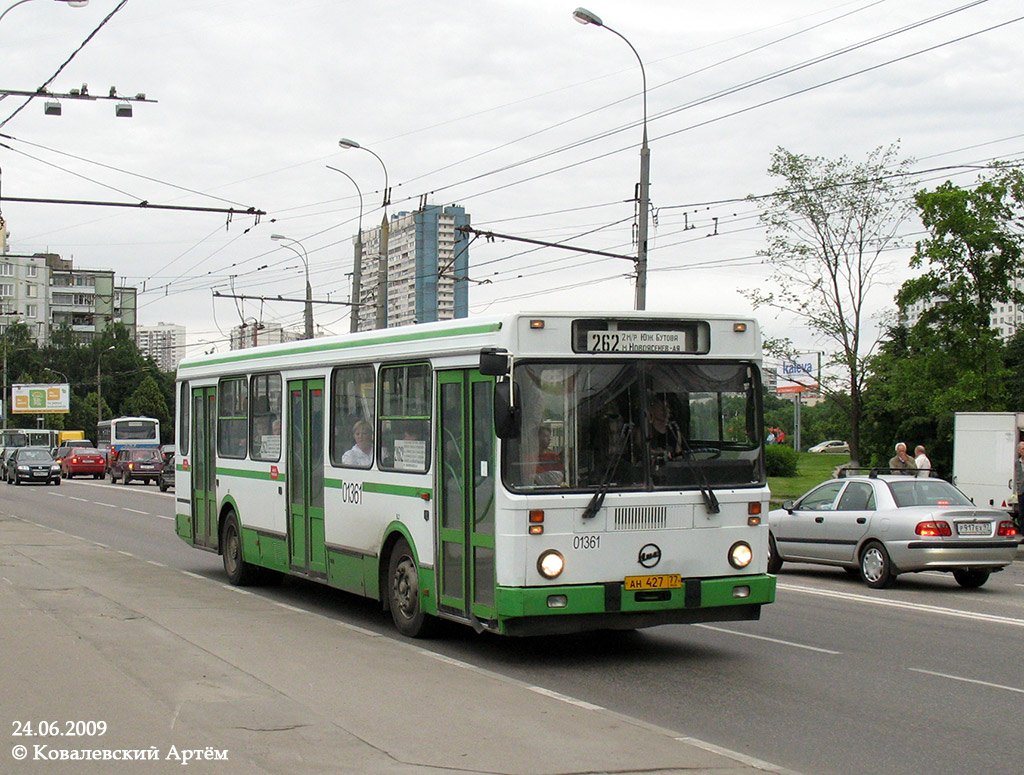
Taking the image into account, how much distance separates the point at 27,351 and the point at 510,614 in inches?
4710

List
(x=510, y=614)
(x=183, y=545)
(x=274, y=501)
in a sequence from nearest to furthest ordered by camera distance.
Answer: (x=510, y=614), (x=274, y=501), (x=183, y=545)

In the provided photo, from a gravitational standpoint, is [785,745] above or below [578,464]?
below

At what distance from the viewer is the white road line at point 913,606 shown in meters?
12.5

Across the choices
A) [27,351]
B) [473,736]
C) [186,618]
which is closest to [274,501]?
[186,618]

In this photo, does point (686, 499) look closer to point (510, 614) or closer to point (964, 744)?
point (510, 614)

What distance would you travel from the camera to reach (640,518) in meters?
9.63

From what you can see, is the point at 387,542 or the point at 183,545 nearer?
the point at 387,542

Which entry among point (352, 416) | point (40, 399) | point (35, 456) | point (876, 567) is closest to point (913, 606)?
point (876, 567)

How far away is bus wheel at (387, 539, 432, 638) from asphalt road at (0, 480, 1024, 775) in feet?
0.93

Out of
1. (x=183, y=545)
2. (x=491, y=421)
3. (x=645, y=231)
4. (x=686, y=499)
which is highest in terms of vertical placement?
(x=645, y=231)

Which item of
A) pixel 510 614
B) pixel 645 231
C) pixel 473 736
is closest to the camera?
pixel 473 736

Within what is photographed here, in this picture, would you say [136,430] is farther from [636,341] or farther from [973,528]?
[636,341]

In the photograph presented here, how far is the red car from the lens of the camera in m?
63.0

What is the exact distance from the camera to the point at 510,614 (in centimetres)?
929
